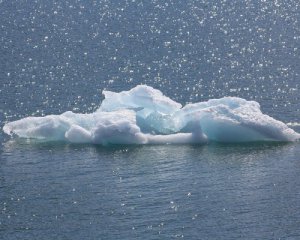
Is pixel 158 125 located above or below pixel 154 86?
below

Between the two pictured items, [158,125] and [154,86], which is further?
[154,86]

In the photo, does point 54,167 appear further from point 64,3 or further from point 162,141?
point 64,3

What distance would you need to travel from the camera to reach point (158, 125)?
5453cm

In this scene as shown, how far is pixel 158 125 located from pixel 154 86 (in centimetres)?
1298

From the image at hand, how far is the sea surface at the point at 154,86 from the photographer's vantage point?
40.9 metres

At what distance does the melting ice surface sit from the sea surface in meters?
0.72

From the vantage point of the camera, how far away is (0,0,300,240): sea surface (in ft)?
134

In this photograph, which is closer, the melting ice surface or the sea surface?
the sea surface

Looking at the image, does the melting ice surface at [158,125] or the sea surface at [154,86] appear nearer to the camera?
the sea surface at [154,86]

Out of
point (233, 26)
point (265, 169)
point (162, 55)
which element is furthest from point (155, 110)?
point (233, 26)

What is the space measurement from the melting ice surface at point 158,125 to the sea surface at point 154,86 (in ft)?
2.37

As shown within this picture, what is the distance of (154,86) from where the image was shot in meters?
67.2

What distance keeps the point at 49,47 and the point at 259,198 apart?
4164 centimetres

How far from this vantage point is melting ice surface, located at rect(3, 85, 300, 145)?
5253 cm
